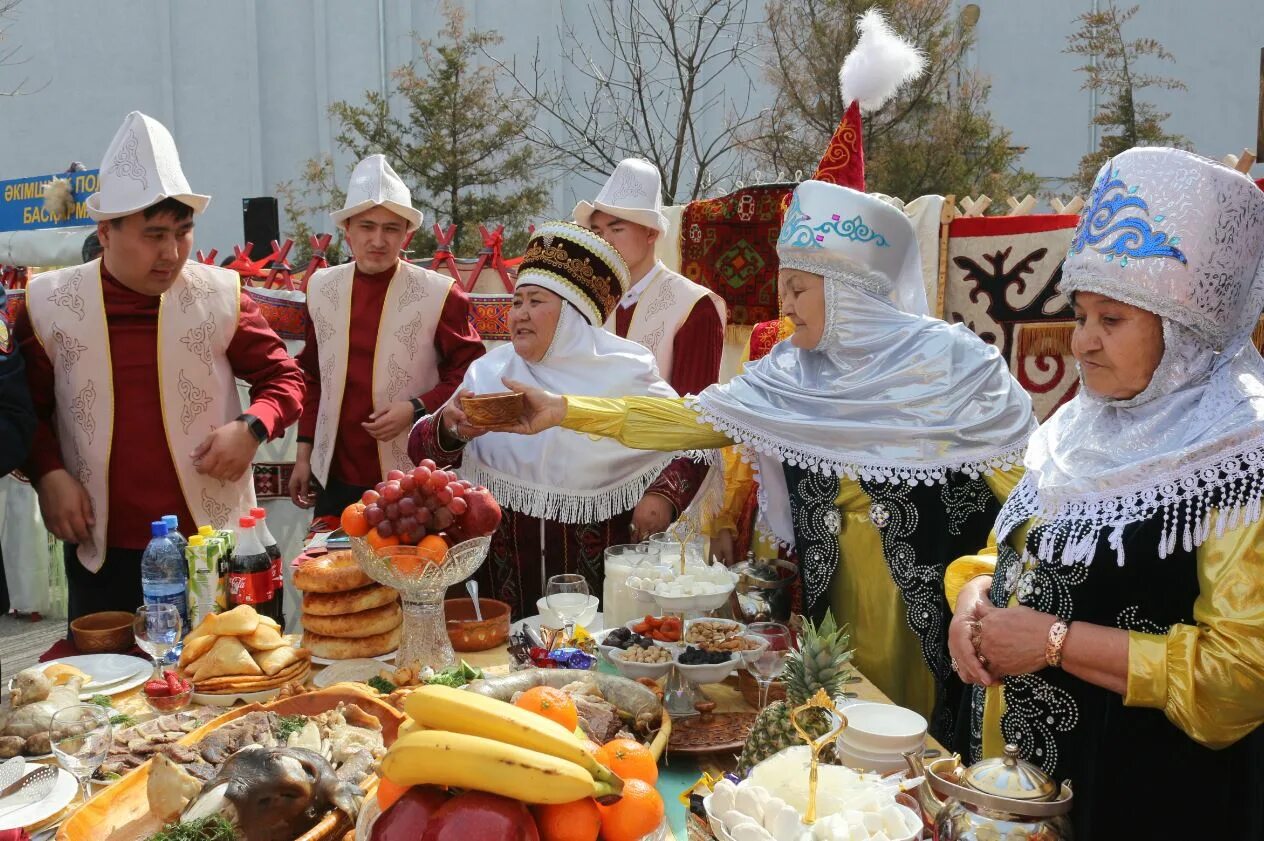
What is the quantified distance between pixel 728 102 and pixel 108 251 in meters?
14.7

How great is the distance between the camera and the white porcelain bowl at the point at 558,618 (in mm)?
2582

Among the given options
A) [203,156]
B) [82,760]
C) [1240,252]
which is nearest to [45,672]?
[82,760]

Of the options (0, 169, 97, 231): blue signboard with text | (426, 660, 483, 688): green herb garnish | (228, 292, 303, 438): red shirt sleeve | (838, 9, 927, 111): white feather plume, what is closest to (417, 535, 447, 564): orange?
(426, 660, 483, 688): green herb garnish

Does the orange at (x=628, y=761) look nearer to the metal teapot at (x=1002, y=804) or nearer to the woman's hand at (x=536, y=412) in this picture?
the metal teapot at (x=1002, y=804)

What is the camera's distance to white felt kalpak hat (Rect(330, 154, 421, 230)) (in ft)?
15.7

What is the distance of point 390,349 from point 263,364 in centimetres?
104

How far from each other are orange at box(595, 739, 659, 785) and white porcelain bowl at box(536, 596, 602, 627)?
1107 mm

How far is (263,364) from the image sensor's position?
12.5 feet

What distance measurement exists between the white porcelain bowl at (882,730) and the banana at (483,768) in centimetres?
72

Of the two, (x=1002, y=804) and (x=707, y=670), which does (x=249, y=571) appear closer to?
(x=707, y=670)

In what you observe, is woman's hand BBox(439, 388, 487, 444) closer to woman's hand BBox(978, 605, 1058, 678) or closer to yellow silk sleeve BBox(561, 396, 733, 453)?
yellow silk sleeve BBox(561, 396, 733, 453)

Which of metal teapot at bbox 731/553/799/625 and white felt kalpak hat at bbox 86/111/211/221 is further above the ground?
white felt kalpak hat at bbox 86/111/211/221

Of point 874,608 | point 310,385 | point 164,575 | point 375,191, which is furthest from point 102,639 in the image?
point 375,191

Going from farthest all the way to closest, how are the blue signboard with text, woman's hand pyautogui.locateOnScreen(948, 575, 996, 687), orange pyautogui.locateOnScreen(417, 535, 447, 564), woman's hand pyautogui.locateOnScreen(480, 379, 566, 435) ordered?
1. the blue signboard with text
2. woman's hand pyautogui.locateOnScreen(480, 379, 566, 435)
3. orange pyautogui.locateOnScreen(417, 535, 447, 564)
4. woman's hand pyautogui.locateOnScreen(948, 575, 996, 687)
